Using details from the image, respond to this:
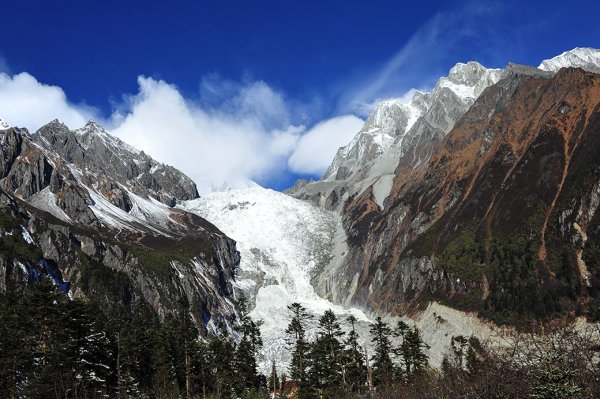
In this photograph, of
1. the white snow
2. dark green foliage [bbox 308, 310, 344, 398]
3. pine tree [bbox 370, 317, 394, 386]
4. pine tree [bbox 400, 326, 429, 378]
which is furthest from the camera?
the white snow

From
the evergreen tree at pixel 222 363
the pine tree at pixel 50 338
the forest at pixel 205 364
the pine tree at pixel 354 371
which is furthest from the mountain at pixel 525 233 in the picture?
the pine tree at pixel 50 338

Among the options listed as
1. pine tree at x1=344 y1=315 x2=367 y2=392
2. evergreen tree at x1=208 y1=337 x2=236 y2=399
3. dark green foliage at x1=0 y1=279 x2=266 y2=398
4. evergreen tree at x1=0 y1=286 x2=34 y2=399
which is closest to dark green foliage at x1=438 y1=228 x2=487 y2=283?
pine tree at x1=344 y1=315 x2=367 y2=392

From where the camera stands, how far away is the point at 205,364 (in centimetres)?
7381

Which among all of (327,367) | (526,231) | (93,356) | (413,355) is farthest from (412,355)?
(526,231)

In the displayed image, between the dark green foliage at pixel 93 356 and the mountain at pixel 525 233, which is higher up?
the mountain at pixel 525 233

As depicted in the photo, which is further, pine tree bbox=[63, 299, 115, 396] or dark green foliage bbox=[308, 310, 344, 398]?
dark green foliage bbox=[308, 310, 344, 398]

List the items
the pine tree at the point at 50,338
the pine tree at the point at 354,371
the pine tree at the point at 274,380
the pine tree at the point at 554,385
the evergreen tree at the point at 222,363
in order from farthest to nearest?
the pine tree at the point at 274,380, the pine tree at the point at 354,371, the evergreen tree at the point at 222,363, the pine tree at the point at 50,338, the pine tree at the point at 554,385

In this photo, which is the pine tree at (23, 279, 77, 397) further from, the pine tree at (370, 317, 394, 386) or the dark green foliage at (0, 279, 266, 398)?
the pine tree at (370, 317, 394, 386)

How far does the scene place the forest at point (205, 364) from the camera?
25281mm

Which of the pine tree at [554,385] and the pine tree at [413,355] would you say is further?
the pine tree at [413,355]

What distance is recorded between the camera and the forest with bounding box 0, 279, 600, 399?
82.9 ft

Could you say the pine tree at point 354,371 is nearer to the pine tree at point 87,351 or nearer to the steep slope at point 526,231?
the pine tree at point 87,351

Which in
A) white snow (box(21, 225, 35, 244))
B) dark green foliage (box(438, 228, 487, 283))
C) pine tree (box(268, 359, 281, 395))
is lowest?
pine tree (box(268, 359, 281, 395))

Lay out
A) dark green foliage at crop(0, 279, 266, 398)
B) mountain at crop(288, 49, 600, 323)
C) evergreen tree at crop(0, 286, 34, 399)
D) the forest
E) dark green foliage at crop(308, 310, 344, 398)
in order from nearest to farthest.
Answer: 1. the forest
2. evergreen tree at crop(0, 286, 34, 399)
3. dark green foliage at crop(0, 279, 266, 398)
4. dark green foliage at crop(308, 310, 344, 398)
5. mountain at crop(288, 49, 600, 323)
